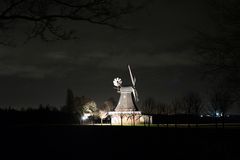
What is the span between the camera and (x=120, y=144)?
18.1 metres

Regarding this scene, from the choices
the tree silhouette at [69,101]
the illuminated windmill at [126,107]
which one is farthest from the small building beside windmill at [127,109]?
the tree silhouette at [69,101]

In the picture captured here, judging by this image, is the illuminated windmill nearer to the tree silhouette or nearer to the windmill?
the windmill

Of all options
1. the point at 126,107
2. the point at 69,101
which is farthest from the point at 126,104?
the point at 69,101

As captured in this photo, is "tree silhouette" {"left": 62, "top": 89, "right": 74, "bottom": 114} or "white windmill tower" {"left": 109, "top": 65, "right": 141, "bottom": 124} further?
"tree silhouette" {"left": 62, "top": 89, "right": 74, "bottom": 114}

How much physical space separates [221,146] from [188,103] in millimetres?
105150

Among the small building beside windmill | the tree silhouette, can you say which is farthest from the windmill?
the tree silhouette

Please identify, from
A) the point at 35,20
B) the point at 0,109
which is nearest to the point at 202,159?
the point at 35,20

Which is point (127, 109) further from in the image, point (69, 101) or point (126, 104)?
point (69, 101)

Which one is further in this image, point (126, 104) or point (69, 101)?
point (69, 101)

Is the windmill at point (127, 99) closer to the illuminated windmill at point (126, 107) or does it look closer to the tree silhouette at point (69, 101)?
the illuminated windmill at point (126, 107)

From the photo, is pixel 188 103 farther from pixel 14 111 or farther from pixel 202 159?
pixel 202 159

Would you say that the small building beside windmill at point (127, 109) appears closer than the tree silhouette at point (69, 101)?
Yes

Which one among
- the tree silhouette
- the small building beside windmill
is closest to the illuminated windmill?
the small building beside windmill

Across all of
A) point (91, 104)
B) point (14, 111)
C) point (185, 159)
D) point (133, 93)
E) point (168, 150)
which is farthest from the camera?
point (91, 104)
